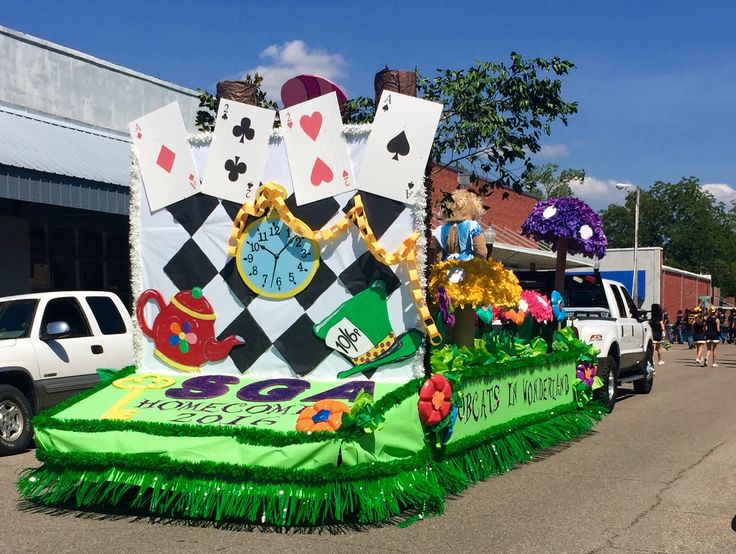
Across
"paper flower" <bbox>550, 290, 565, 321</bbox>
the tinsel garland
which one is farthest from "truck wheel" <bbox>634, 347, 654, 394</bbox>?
the tinsel garland

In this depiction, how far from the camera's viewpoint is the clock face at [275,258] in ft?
21.9

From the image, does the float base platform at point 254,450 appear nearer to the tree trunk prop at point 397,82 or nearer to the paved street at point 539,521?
the paved street at point 539,521

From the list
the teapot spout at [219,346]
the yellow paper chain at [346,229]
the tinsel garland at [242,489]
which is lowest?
the tinsel garland at [242,489]

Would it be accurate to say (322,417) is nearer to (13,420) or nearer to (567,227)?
(13,420)

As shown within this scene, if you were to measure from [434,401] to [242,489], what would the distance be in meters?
1.50

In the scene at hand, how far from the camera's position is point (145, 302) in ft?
23.7

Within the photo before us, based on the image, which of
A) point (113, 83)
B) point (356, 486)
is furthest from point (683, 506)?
point (113, 83)

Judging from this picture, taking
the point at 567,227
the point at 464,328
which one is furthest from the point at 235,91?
the point at 567,227

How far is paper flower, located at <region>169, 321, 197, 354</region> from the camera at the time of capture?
7.07 metres

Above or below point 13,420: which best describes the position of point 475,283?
above

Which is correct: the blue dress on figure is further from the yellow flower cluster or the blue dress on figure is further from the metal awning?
the metal awning

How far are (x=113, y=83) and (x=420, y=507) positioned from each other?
15.2 metres

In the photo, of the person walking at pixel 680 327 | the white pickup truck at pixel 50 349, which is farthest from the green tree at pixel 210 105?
the person walking at pixel 680 327

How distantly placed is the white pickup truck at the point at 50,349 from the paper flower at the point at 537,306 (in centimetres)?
506
